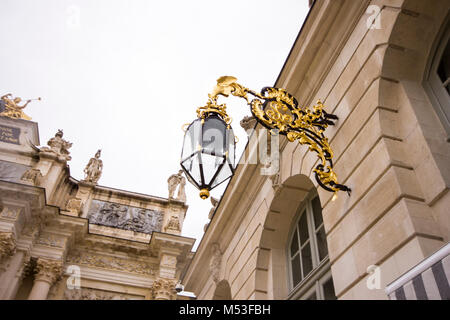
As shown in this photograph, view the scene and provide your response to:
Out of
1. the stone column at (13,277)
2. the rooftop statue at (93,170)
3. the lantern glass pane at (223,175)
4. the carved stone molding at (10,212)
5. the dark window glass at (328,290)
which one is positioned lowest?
the dark window glass at (328,290)

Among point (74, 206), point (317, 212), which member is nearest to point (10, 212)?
point (74, 206)

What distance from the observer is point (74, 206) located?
20203 mm

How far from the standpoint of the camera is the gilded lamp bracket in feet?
16.2

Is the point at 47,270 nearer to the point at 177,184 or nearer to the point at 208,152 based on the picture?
the point at 177,184

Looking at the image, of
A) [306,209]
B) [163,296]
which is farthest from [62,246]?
[306,209]

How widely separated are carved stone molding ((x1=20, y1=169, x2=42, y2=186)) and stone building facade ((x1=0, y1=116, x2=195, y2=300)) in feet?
0.15

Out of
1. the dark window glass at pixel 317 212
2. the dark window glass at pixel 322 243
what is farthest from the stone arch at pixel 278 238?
the dark window glass at pixel 322 243

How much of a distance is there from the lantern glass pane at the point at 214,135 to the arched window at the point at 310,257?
2640 millimetres

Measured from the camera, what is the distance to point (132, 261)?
19844mm

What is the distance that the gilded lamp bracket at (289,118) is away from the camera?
4.95 metres

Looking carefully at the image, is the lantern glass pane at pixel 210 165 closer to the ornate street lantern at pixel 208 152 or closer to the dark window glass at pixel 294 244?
the ornate street lantern at pixel 208 152

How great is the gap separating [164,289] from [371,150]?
16.1m

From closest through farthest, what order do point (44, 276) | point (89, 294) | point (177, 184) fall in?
point (44, 276)
point (89, 294)
point (177, 184)

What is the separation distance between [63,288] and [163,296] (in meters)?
4.90
